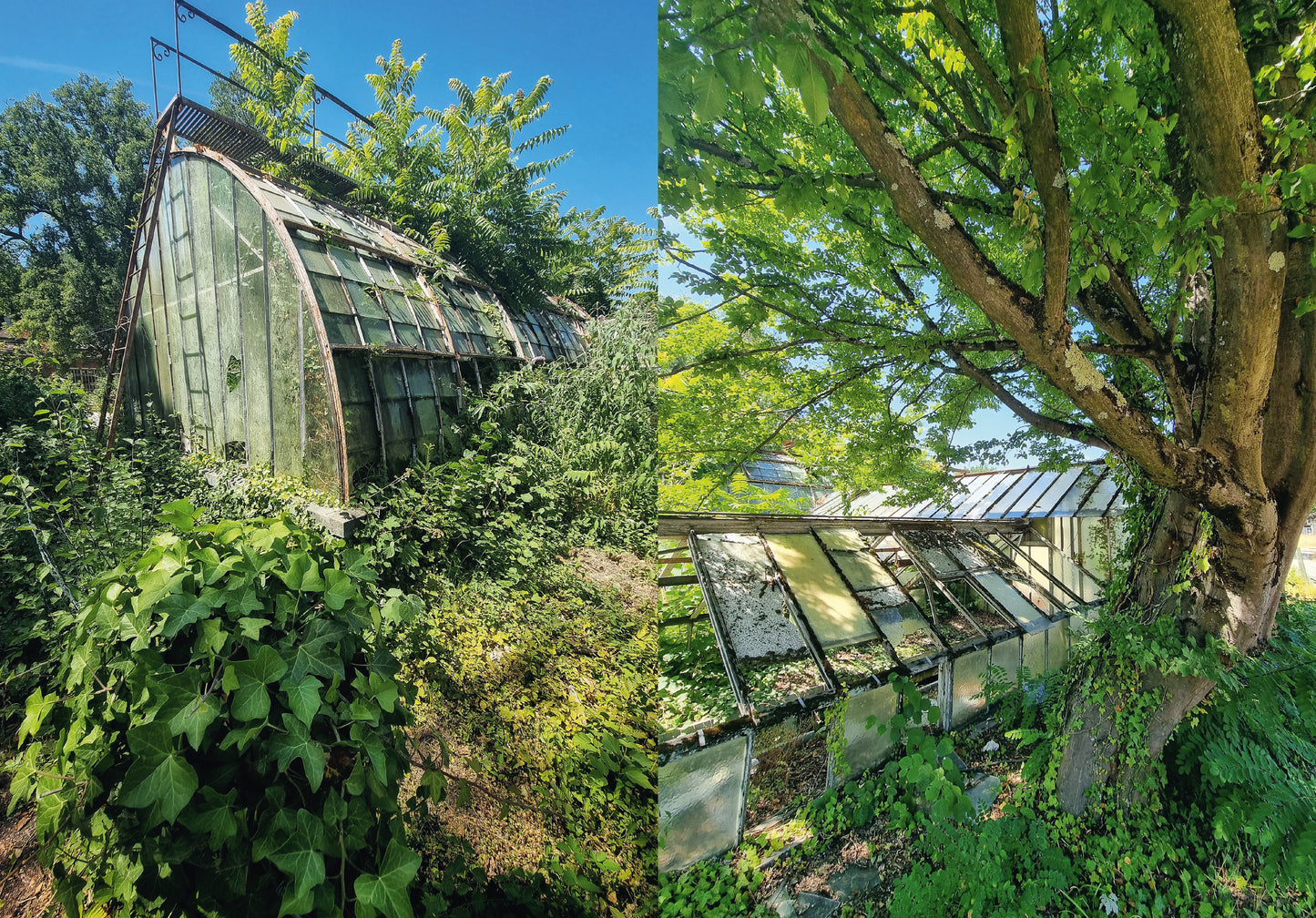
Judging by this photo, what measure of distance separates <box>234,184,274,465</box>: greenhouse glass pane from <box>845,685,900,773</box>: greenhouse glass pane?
374 cm

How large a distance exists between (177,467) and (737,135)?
3.10 metres

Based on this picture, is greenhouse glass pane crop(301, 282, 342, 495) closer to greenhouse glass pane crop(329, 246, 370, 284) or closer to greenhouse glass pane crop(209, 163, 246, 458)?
greenhouse glass pane crop(209, 163, 246, 458)

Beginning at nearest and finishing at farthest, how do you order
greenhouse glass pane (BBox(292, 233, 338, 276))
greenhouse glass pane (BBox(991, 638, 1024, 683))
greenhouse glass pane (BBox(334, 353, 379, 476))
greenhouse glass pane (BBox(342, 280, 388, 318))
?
1. greenhouse glass pane (BBox(334, 353, 379, 476))
2. greenhouse glass pane (BBox(292, 233, 338, 276))
3. greenhouse glass pane (BBox(342, 280, 388, 318))
4. greenhouse glass pane (BBox(991, 638, 1024, 683))

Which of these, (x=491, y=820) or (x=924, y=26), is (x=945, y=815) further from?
(x=924, y=26)

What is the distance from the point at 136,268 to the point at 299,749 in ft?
9.22

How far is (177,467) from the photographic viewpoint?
2391 mm

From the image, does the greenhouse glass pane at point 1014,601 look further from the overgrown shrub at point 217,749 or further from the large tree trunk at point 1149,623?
the overgrown shrub at point 217,749

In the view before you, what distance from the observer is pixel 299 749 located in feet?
3.27

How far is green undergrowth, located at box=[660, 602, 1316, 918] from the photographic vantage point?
244 centimetres

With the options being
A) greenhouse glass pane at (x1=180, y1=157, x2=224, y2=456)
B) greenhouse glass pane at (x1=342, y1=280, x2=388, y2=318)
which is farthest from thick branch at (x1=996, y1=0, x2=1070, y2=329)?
greenhouse glass pane at (x1=180, y1=157, x2=224, y2=456)

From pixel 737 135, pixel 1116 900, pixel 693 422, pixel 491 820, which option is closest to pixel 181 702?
pixel 491 820

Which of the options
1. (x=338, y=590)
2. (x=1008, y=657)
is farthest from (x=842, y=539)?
(x=338, y=590)

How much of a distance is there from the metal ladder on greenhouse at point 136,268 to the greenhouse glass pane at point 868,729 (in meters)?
3.60

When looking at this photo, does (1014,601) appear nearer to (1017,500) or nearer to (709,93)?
(1017,500)
